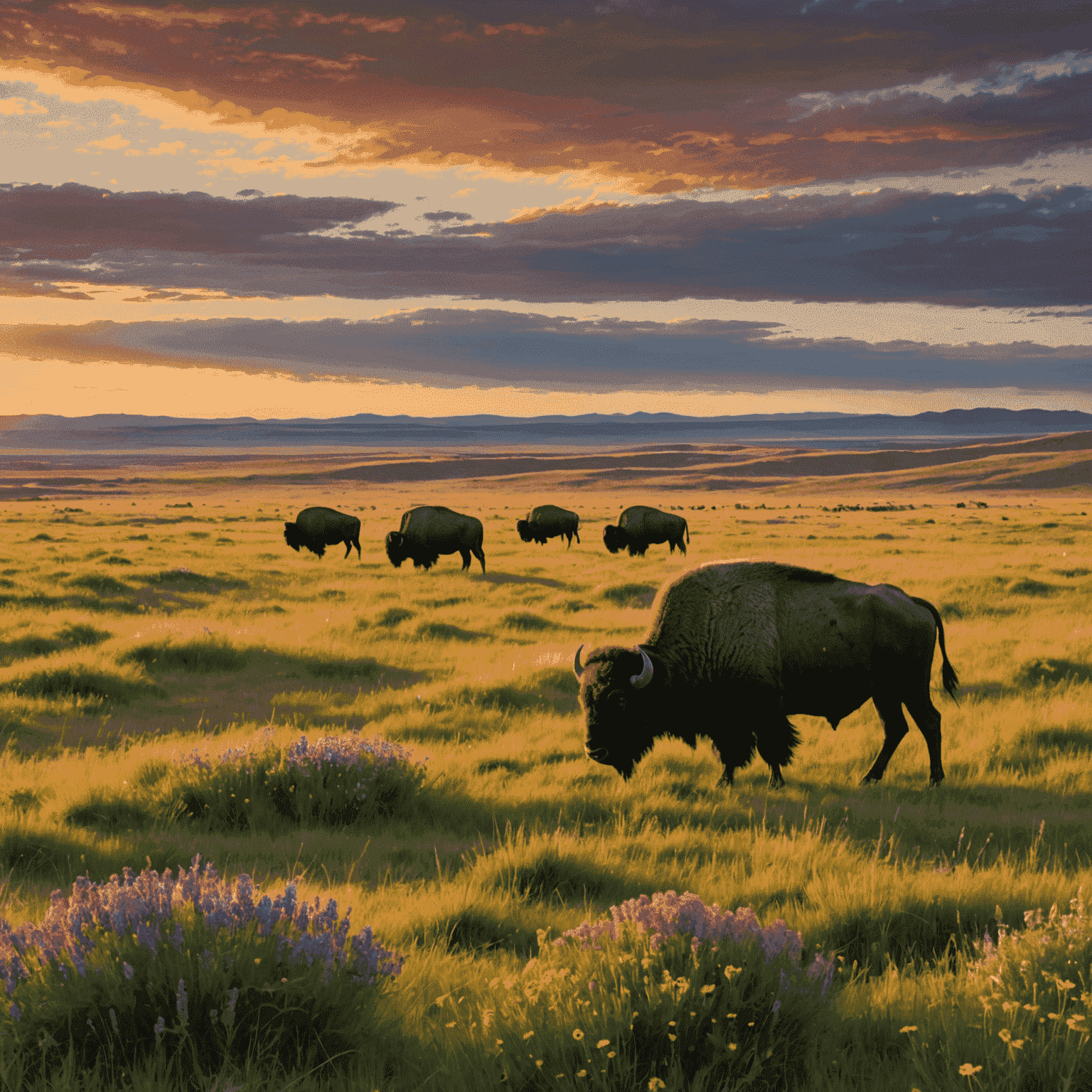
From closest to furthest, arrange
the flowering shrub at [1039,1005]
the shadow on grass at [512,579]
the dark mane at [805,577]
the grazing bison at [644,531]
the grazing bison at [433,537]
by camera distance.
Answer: the flowering shrub at [1039,1005] < the dark mane at [805,577] < the shadow on grass at [512,579] < the grazing bison at [433,537] < the grazing bison at [644,531]

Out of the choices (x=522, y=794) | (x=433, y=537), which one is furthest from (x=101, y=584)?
(x=522, y=794)

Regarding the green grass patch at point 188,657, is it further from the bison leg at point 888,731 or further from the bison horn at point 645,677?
the bison leg at point 888,731

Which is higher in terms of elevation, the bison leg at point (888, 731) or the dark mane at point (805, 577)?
the dark mane at point (805, 577)

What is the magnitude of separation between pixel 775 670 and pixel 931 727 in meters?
1.50

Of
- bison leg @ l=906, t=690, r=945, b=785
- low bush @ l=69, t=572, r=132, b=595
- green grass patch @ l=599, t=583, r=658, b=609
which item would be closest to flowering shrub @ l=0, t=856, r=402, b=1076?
bison leg @ l=906, t=690, r=945, b=785

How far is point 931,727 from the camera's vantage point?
809cm

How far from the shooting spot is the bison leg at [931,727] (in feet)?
26.2

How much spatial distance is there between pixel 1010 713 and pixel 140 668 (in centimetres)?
1129

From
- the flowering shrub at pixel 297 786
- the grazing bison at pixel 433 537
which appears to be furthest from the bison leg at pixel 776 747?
the grazing bison at pixel 433 537

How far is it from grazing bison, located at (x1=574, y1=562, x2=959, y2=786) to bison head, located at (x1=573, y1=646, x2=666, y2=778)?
0.01 meters

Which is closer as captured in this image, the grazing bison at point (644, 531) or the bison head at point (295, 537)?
the grazing bison at point (644, 531)

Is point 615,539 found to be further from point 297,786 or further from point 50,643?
point 297,786

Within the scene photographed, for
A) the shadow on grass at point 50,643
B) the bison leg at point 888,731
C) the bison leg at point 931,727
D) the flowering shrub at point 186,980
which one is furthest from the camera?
the shadow on grass at point 50,643

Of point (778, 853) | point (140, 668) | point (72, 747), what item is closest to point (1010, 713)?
point (778, 853)
